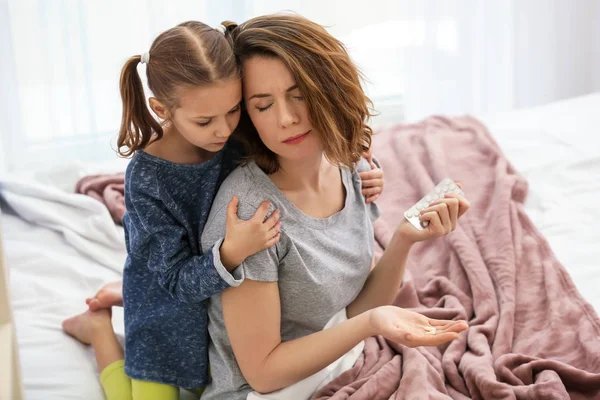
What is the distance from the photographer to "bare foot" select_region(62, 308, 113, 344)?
161cm

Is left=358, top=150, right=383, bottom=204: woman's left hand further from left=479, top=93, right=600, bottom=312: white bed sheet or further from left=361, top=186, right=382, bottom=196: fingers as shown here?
left=479, top=93, right=600, bottom=312: white bed sheet

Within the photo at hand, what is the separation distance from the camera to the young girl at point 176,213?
4.14 feet

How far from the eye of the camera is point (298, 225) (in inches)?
54.6

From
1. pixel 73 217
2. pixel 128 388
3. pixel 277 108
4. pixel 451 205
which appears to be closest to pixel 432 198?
pixel 451 205

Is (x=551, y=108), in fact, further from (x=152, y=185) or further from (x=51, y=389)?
(x=51, y=389)

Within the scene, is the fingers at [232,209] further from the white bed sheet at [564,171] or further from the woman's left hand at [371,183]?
the white bed sheet at [564,171]

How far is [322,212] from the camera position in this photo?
146 centimetres

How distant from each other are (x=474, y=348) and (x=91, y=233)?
98cm

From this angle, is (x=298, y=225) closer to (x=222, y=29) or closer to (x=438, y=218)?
(x=438, y=218)

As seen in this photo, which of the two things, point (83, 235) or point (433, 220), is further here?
point (83, 235)

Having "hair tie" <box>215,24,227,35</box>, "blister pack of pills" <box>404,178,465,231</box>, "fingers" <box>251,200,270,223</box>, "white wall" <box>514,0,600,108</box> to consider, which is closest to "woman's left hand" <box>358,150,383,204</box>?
"blister pack of pills" <box>404,178,465,231</box>

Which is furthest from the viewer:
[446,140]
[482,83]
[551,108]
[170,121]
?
[482,83]

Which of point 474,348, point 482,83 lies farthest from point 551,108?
point 474,348

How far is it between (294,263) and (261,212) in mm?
123
